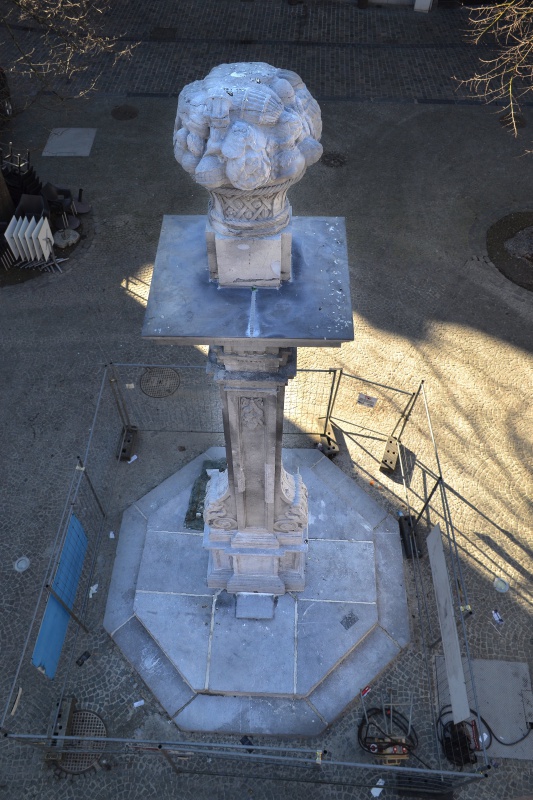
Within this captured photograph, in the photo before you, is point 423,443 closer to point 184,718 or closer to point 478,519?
point 478,519

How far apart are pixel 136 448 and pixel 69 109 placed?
15885mm

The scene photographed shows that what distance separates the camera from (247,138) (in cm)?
505

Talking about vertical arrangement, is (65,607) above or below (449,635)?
below

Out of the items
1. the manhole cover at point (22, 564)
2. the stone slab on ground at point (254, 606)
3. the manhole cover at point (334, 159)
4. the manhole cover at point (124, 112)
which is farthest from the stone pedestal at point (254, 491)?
the manhole cover at point (124, 112)

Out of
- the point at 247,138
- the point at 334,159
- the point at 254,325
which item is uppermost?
the point at 247,138

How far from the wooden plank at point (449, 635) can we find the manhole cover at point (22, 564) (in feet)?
25.5

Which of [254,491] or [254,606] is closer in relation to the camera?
[254,491]

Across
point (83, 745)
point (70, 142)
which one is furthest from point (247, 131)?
point (70, 142)

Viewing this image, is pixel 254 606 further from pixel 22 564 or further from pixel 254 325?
pixel 254 325

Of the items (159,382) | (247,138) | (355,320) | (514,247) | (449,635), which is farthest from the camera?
(514,247)

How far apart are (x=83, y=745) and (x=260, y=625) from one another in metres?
3.44

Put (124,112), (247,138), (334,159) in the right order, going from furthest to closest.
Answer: (124,112) → (334,159) → (247,138)

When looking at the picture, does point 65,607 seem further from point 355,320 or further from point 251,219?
point 355,320

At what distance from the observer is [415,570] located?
11477mm
